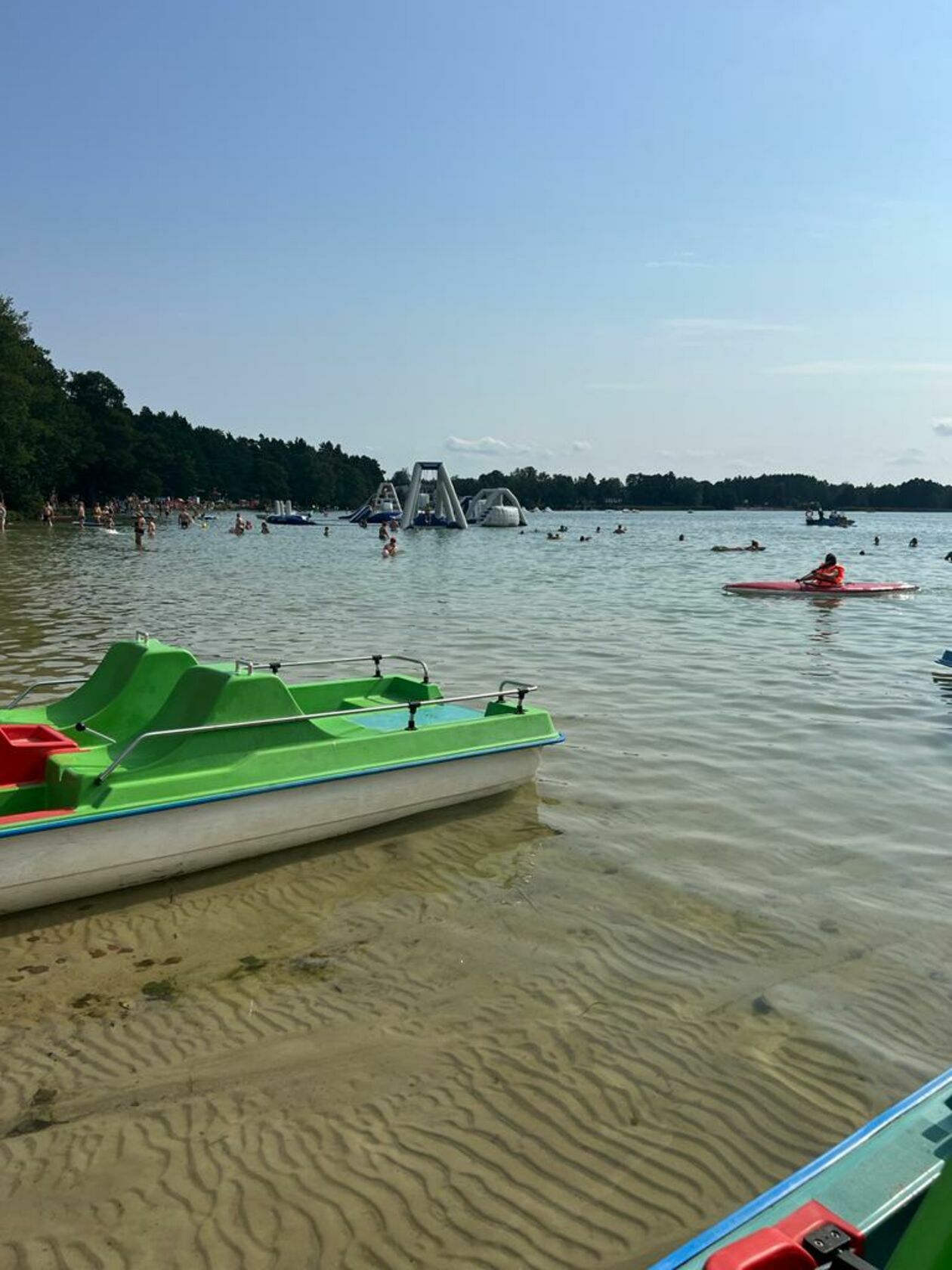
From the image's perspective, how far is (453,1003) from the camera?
17.1 ft

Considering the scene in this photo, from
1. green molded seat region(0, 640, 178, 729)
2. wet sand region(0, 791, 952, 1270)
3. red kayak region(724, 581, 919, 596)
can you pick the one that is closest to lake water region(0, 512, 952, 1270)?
wet sand region(0, 791, 952, 1270)

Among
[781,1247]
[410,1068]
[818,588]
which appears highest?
[818,588]

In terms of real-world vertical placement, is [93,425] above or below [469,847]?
above

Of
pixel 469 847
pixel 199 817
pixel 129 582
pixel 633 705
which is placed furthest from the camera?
pixel 129 582

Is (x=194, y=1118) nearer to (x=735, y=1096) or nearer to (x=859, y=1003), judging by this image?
(x=735, y=1096)

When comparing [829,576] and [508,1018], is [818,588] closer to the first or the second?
[829,576]

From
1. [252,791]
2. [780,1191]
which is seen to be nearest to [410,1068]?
[780,1191]

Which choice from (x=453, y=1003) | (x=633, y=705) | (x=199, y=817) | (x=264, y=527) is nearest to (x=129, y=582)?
(x=633, y=705)

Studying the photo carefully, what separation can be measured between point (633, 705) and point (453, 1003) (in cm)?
780

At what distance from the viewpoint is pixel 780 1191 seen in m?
2.84

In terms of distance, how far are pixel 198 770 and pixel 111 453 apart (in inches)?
4115

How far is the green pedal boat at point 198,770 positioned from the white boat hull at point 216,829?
10 millimetres

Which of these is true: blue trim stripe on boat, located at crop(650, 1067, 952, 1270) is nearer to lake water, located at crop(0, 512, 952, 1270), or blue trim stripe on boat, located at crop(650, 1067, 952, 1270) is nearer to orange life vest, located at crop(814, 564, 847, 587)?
lake water, located at crop(0, 512, 952, 1270)

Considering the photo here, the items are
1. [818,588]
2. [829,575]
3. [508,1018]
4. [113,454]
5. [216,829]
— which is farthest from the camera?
[113,454]
